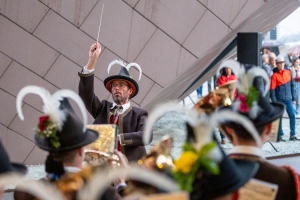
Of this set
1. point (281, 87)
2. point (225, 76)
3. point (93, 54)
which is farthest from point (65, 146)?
point (281, 87)

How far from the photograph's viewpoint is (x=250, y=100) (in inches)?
124

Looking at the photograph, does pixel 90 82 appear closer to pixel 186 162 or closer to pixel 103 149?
pixel 103 149

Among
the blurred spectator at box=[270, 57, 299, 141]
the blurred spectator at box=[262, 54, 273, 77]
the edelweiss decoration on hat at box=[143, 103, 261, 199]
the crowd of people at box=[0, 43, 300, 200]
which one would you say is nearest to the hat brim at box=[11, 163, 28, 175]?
the crowd of people at box=[0, 43, 300, 200]

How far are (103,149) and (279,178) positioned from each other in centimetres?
117

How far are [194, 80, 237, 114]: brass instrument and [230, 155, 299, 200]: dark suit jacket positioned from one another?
0.45m

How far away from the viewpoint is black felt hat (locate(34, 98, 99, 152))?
3139mm

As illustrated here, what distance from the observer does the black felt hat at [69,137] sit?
3139 millimetres

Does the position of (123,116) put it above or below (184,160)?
above

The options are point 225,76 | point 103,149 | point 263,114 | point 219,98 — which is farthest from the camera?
point 225,76

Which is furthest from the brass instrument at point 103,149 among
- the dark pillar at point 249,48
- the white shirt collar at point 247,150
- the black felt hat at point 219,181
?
the dark pillar at point 249,48

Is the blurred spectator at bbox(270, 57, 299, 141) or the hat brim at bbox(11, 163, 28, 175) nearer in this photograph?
the hat brim at bbox(11, 163, 28, 175)

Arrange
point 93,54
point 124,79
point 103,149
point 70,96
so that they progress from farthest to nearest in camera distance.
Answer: point 124,79 < point 93,54 < point 103,149 < point 70,96

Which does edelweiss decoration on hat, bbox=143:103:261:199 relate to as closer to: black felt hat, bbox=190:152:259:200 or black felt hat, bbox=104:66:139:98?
black felt hat, bbox=190:152:259:200

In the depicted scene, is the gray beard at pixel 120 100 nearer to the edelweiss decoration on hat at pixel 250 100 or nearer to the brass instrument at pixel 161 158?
the edelweiss decoration on hat at pixel 250 100
